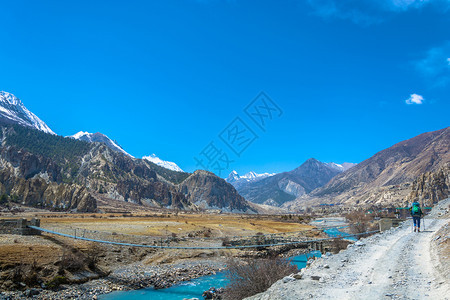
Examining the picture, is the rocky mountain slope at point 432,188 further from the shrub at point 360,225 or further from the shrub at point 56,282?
the shrub at point 56,282

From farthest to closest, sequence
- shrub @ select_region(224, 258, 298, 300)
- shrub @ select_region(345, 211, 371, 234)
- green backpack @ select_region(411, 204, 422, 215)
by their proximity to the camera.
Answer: shrub @ select_region(345, 211, 371, 234) < green backpack @ select_region(411, 204, 422, 215) < shrub @ select_region(224, 258, 298, 300)

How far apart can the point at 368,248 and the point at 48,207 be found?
10870 cm

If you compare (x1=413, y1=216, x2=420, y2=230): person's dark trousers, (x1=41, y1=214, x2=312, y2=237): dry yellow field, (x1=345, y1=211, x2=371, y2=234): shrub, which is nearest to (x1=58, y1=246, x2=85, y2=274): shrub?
(x1=41, y1=214, x2=312, y2=237): dry yellow field

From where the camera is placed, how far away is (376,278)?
25.1 feet

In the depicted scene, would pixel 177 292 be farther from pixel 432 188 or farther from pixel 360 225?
pixel 432 188

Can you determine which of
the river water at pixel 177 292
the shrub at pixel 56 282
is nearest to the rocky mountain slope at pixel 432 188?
the river water at pixel 177 292

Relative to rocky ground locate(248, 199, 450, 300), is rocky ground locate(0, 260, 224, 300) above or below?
below

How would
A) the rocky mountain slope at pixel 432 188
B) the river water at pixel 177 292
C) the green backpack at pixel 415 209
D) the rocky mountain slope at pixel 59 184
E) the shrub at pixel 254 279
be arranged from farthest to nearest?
1. the rocky mountain slope at pixel 432 188
2. the rocky mountain slope at pixel 59 184
3. the river water at pixel 177 292
4. the green backpack at pixel 415 209
5. the shrub at pixel 254 279

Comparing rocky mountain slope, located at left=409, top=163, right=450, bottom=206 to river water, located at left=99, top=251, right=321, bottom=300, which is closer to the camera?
river water, located at left=99, top=251, right=321, bottom=300

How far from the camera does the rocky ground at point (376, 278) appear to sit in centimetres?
650

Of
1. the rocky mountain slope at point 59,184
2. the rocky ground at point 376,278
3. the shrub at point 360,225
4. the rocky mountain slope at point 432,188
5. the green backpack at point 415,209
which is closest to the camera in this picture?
the rocky ground at point 376,278

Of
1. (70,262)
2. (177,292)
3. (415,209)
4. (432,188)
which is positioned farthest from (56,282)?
(432,188)

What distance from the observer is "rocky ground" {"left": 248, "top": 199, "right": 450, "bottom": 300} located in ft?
21.3

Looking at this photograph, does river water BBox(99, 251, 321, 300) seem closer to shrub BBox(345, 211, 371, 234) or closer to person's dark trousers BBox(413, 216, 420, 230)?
person's dark trousers BBox(413, 216, 420, 230)
